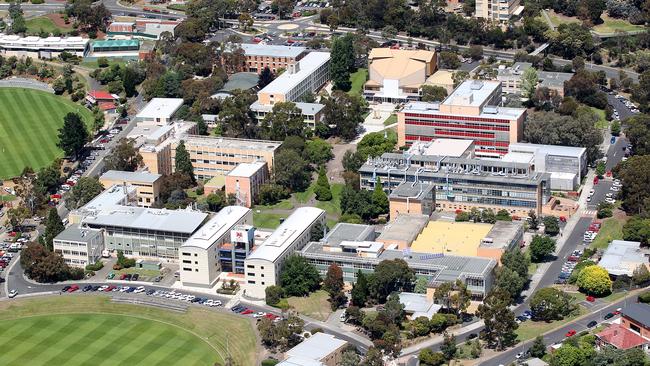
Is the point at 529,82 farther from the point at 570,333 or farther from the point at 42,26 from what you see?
the point at 42,26

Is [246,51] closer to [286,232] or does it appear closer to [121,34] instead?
[121,34]

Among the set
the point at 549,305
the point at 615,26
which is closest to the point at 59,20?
the point at 615,26

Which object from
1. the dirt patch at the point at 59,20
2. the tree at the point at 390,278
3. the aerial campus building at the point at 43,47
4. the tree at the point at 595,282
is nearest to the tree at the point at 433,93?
the tree at the point at 390,278

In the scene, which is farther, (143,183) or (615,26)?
(615,26)

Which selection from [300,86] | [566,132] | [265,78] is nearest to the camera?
[566,132]

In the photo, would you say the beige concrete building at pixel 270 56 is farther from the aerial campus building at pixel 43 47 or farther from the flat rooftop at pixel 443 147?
the flat rooftop at pixel 443 147

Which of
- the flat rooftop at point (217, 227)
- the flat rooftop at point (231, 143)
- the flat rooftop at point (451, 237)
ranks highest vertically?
the flat rooftop at point (231, 143)
